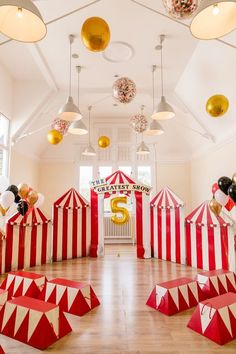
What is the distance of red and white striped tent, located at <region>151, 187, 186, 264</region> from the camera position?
4605 mm

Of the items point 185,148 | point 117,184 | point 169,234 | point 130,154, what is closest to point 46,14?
point 117,184

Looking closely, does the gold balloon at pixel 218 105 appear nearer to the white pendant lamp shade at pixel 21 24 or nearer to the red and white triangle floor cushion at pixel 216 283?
the red and white triangle floor cushion at pixel 216 283

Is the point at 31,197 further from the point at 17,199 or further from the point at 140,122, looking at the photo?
the point at 140,122

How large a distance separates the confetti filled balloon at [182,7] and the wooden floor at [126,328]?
2806 mm

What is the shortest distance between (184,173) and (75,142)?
13.2 feet

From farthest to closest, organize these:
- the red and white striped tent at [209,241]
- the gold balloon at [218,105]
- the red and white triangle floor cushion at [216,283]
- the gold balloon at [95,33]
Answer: the red and white striped tent at [209,241], the gold balloon at [218,105], the red and white triangle floor cushion at [216,283], the gold balloon at [95,33]

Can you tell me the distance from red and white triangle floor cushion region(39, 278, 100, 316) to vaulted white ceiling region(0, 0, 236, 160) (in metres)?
3.15

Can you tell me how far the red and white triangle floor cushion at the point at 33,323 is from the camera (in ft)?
6.26

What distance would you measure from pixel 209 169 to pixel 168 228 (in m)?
2.64

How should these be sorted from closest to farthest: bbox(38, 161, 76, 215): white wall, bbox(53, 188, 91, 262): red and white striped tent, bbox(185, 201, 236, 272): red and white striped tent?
bbox(185, 201, 236, 272): red and white striped tent
bbox(53, 188, 91, 262): red and white striped tent
bbox(38, 161, 76, 215): white wall

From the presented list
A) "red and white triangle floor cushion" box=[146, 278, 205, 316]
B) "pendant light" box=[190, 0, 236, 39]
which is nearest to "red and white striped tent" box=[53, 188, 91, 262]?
"red and white triangle floor cushion" box=[146, 278, 205, 316]

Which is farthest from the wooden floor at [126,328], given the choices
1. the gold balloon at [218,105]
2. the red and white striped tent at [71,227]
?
the gold balloon at [218,105]

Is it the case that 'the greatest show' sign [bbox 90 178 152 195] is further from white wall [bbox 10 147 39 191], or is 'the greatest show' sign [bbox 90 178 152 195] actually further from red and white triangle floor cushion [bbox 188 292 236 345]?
red and white triangle floor cushion [bbox 188 292 236 345]

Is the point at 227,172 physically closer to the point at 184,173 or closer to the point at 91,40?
the point at 184,173
